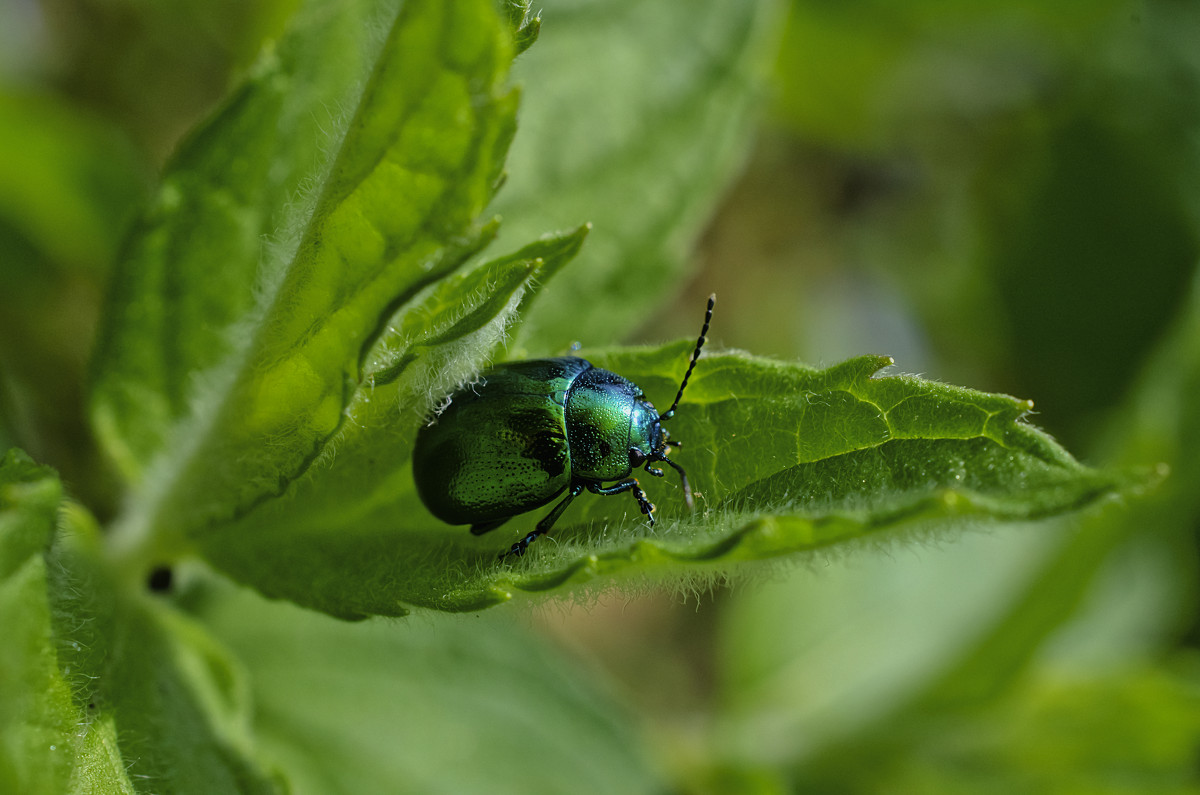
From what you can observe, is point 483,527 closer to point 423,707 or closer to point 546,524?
point 546,524

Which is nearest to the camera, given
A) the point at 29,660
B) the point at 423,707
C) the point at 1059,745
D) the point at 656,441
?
the point at 29,660

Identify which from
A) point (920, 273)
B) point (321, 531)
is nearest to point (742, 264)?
point (920, 273)

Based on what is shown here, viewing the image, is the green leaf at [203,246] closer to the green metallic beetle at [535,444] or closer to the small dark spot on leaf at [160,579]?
the small dark spot on leaf at [160,579]

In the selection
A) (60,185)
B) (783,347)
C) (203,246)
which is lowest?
(203,246)

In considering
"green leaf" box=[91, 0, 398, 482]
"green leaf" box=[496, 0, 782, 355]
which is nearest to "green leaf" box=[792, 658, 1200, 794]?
"green leaf" box=[496, 0, 782, 355]

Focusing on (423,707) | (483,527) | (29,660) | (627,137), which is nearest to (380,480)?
(483,527)

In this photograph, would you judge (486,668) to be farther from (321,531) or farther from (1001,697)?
(1001,697)

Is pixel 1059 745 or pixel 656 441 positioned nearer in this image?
pixel 656 441
